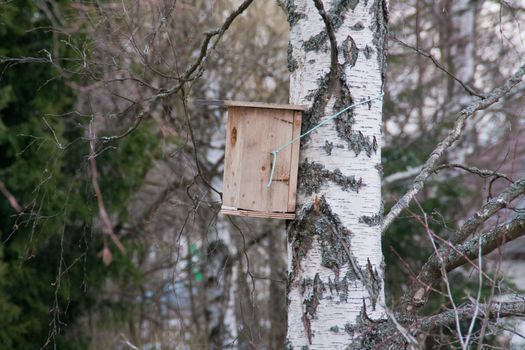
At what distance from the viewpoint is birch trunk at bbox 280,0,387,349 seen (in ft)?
8.02

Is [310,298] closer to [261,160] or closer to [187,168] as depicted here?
[261,160]

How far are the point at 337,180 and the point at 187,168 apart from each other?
165 inches

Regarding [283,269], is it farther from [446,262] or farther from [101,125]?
[446,262]

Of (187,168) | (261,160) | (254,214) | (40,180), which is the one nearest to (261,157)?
(261,160)

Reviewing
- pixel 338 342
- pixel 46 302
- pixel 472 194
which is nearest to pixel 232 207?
pixel 338 342

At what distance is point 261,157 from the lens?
277 centimetres

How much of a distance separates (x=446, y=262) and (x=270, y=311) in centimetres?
621

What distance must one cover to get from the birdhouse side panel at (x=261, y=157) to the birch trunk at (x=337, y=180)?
3.4 inches

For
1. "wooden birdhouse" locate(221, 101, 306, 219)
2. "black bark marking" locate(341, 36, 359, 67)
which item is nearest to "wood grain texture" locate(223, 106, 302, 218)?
"wooden birdhouse" locate(221, 101, 306, 219)

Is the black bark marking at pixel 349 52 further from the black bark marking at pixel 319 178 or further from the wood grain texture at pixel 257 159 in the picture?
the black bark marking at pixel 319 178

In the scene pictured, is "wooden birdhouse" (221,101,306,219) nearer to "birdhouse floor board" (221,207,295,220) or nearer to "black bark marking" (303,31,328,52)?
"birdhouse floor board" (221,207,295,220)

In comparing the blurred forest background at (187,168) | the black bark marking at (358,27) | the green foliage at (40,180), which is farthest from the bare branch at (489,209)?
the green foliage at (40,180)

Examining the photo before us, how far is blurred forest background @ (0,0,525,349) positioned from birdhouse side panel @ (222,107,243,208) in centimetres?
271

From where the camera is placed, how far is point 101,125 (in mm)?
6949
